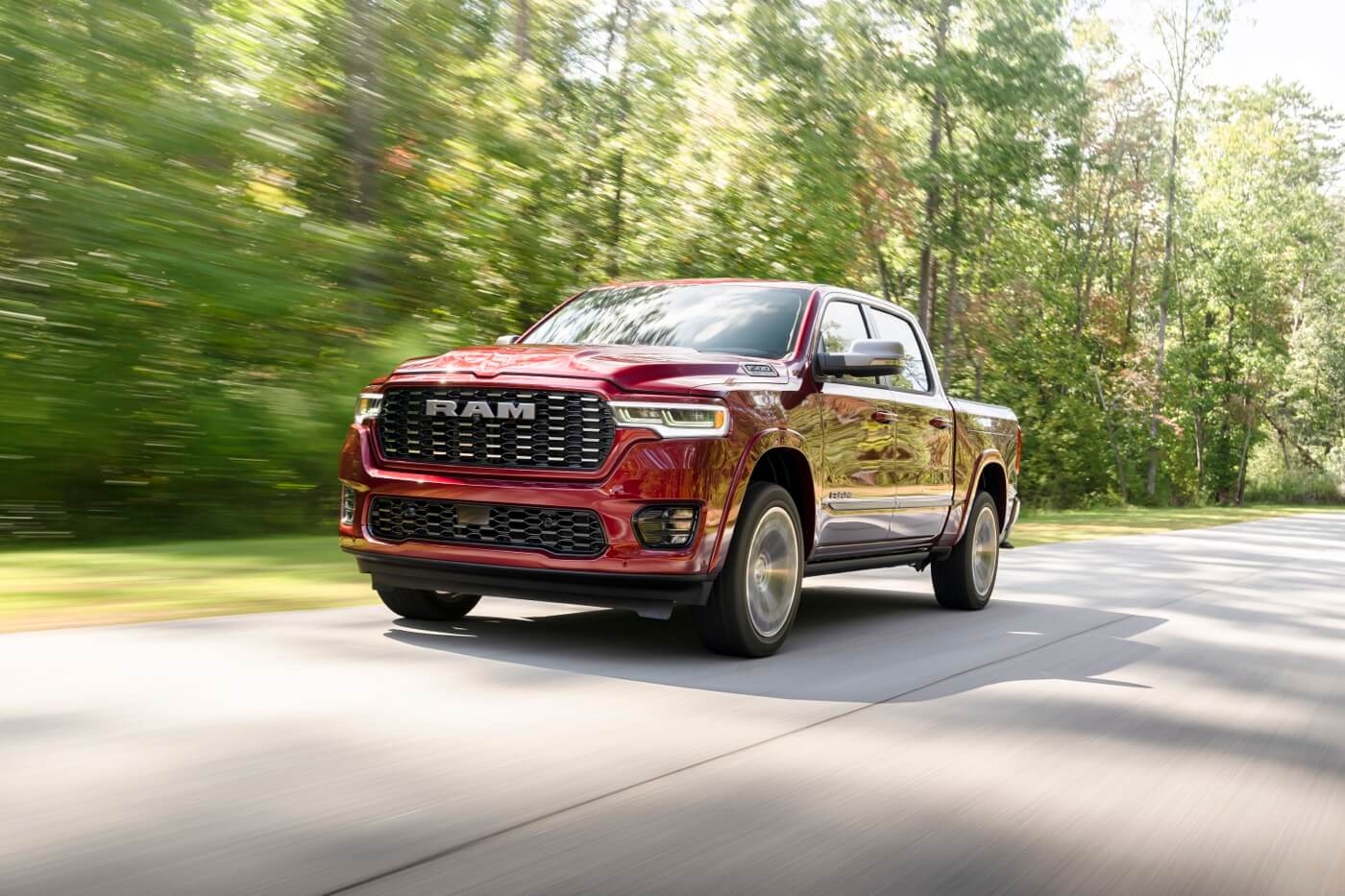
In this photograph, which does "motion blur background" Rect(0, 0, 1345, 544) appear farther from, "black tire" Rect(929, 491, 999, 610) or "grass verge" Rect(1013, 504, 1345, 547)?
"black tire" Rect(929, 491, 999, 610)

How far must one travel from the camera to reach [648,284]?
852 centimetres

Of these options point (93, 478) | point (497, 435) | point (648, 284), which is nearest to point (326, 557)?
point (93, 478)

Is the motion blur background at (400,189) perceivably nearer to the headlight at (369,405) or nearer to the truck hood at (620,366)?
the headlight at (369,405)

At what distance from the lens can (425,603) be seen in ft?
24.5

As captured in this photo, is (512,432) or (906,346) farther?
(906,346)

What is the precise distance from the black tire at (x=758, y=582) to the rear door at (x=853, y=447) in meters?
0.48

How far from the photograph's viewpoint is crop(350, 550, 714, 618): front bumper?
6422 millimetres

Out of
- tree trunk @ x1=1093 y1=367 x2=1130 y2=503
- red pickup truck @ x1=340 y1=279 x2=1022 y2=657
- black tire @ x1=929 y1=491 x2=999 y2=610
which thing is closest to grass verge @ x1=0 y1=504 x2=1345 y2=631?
red pickup truck @ x1=340 y1=279 x2=1022 y2=657

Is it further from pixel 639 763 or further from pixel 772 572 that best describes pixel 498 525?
pixel 639 763

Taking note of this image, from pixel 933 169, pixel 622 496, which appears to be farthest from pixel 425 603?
pixel 933 169

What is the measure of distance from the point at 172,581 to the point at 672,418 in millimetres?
4008

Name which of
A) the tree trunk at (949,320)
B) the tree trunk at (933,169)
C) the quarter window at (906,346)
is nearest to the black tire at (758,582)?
the quarter window at (906,346)

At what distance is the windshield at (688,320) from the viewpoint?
766 cm

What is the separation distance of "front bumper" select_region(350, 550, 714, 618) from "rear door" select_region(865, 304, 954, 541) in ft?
8.29
